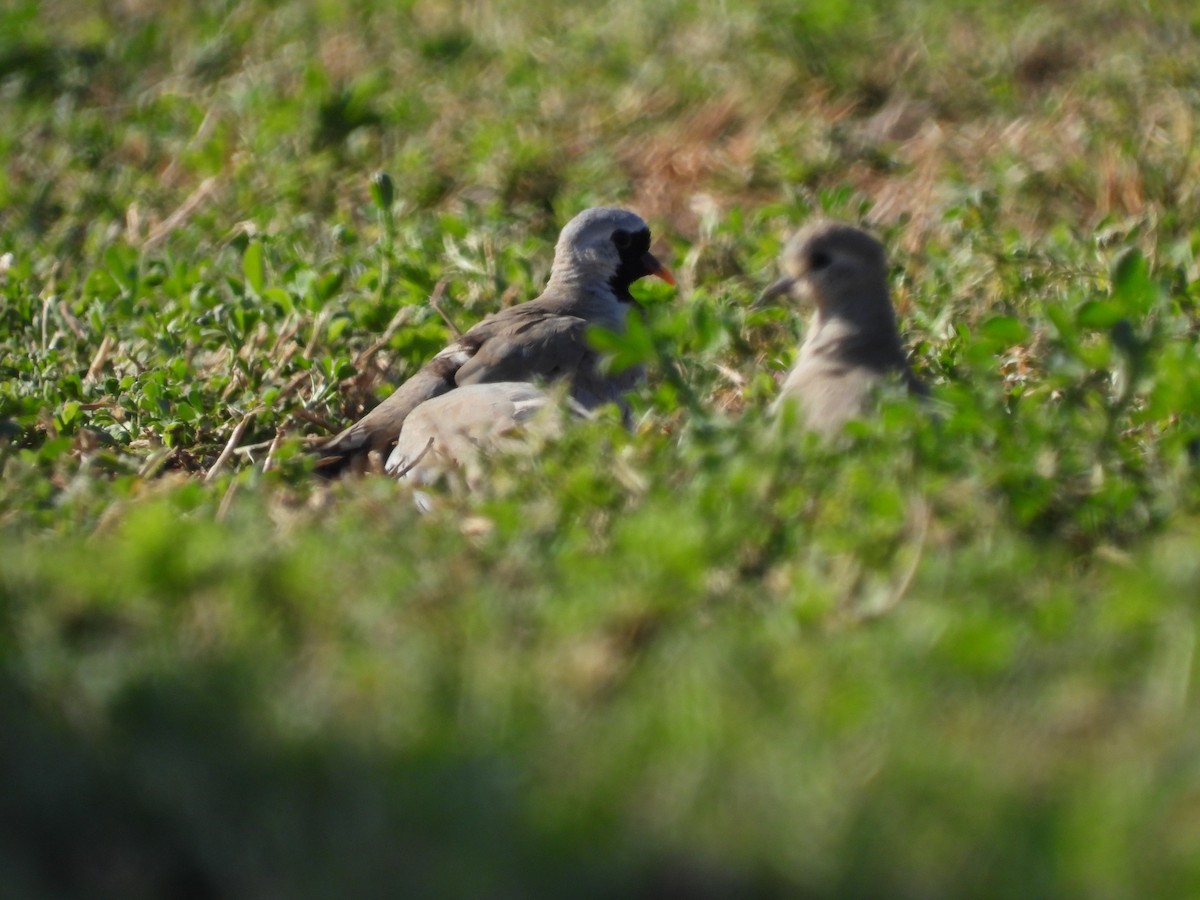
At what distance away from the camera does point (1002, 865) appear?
8.29 feet

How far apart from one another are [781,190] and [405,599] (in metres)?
5.22

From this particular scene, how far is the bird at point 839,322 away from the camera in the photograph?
462 centimetres

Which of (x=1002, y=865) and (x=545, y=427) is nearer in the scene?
(x=1002, y=865)

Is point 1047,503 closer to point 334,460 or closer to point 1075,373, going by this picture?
point 1075,373

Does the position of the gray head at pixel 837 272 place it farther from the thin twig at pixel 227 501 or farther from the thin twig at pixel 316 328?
the thin twig at pixel 227 501

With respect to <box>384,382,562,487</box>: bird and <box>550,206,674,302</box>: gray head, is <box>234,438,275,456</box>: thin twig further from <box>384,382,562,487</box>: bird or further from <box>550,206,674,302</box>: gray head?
<box>550,206,674,302</box>: gray head

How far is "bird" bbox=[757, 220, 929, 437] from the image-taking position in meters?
4.62

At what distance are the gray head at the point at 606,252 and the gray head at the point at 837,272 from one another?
1513 mm

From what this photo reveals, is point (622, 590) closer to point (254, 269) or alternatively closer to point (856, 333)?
point (856, 333)

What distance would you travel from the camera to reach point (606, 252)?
263 inches

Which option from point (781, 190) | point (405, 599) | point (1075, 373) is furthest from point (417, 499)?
point (781, 190)

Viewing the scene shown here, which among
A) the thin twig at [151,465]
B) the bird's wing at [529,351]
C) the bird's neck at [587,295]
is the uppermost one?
the thin twig at [151,465]

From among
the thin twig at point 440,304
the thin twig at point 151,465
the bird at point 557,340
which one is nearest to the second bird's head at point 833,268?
the bird at point 557,340

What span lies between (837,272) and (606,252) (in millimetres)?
1818
